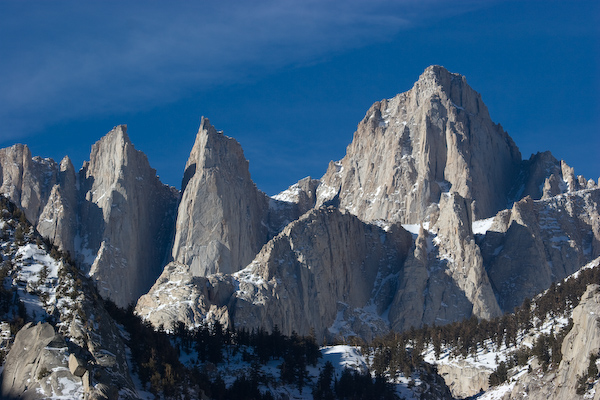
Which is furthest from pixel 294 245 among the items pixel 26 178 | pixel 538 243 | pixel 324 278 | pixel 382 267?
pixel 26 178

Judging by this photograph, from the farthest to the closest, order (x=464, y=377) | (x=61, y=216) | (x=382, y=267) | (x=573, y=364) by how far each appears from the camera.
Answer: (x=382, y=267) → (x=61, y=216) → (x=464, y=377) → (x=573, y=364)

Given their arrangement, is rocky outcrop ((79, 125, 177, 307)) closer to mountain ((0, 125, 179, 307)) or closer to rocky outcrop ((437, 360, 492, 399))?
mountain ((0, 125, 179, 307))

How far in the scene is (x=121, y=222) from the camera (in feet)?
614

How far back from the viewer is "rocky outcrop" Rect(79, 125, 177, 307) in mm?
179000

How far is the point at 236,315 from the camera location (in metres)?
153

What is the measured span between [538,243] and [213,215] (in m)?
55.2

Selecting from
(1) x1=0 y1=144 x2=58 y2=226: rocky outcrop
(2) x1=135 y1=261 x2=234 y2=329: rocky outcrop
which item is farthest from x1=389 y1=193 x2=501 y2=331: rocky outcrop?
(1) x1=0 y1=144 x2=58 y2=226: rocky outcrop

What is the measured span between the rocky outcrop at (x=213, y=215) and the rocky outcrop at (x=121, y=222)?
7.16 meters

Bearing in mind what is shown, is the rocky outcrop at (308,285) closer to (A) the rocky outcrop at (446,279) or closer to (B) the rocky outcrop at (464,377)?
(A) the rocky outcrop at (446,279)

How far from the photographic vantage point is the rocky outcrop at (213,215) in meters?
183

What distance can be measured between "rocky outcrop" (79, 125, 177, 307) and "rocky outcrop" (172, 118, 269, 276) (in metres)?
7.16

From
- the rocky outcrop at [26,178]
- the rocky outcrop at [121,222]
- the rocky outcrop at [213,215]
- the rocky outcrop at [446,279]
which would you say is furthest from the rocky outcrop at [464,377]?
the rocky outcrop at [26,178]

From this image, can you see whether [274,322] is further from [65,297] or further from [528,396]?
[65,297]

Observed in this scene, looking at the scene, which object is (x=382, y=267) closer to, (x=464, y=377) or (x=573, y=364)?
(x=464, y=377)
